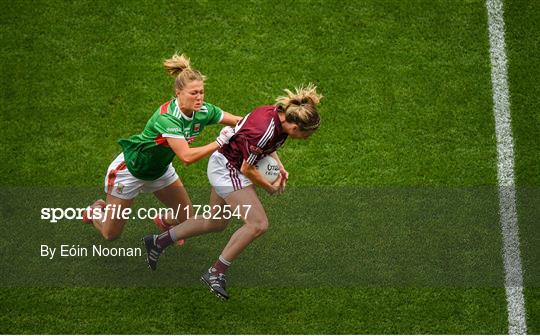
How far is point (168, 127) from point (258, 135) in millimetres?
810

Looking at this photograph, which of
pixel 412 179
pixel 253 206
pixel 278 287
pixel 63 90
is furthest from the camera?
pixel 63 90

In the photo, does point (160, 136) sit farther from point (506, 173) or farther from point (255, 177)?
point (506, 173)

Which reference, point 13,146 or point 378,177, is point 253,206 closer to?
point 378,177

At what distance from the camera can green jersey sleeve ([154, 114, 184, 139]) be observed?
8398mm

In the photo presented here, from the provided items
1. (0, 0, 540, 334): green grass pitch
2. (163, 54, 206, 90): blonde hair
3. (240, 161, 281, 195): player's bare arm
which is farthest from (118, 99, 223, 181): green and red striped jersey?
(0, 0, 540, 334): green grass pitch

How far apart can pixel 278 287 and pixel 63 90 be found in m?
3.58

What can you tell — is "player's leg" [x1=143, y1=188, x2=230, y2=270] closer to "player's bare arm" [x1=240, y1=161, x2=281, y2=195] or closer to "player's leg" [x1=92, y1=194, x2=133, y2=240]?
"player's leg" [x1=92, y1=194, x2=133, y2=240]

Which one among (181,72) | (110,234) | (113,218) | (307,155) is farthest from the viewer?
(307,155)

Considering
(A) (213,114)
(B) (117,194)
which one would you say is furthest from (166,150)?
(B) (117,194)

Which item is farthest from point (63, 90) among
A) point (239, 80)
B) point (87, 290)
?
point (87, 290)

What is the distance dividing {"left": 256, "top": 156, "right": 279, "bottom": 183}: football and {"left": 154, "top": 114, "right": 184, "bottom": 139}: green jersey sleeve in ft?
2.48

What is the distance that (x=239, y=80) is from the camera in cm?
1088
